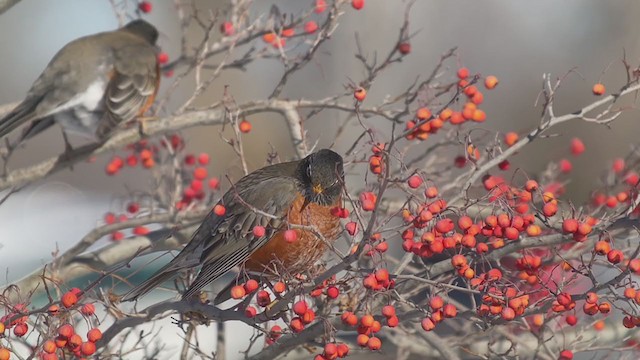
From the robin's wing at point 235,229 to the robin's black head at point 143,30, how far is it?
83.1 inches

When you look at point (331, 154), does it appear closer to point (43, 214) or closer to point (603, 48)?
point (43, 214)

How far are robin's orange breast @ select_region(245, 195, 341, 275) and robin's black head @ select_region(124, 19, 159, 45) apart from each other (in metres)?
2.40

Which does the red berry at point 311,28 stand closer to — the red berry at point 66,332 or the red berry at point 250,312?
the red berry at point 250,312

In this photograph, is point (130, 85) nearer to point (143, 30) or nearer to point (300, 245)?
point (143, 30)

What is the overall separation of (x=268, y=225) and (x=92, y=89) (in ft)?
6.12

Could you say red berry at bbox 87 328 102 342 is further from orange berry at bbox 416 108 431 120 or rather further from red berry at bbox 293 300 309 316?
orange berry at bbox 416 108 431 120

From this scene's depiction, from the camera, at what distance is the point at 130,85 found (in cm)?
467

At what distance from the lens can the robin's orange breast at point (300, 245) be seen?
10.2ft

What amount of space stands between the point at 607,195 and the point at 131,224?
78.8 inches

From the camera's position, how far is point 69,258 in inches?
149

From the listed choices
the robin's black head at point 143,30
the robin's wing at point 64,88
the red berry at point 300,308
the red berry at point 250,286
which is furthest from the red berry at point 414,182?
the robin's black head at point 143,30

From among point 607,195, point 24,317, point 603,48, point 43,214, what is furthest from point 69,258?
point 603,48

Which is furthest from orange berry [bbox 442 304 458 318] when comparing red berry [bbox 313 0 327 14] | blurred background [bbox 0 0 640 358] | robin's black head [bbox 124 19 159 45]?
blurred background [bbox 0 0 640 358]

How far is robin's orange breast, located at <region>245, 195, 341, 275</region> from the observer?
10.2 feet
